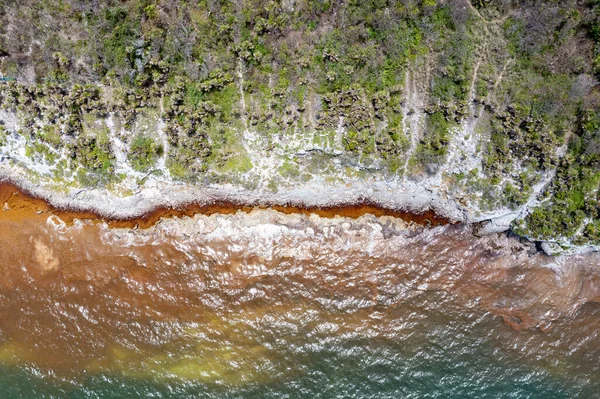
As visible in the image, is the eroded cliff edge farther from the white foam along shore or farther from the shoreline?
the shoreline

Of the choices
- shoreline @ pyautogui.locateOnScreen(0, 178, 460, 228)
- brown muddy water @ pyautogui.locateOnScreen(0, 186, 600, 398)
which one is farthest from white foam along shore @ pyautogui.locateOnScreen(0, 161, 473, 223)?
brown muddy water @ pyautogui.locateOnScreen(0, 186, 600, 398)

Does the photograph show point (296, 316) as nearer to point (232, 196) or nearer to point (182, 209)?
point (232, 196)

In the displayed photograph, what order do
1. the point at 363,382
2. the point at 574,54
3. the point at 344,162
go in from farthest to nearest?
1. the point at 344,162
2. the point at 363,382
3. the point at 574,54

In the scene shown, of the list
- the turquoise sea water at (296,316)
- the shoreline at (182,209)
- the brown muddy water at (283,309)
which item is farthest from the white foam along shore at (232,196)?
the turquoise sea water at (296,316)

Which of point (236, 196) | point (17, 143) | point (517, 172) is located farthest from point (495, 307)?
point (17, 143)

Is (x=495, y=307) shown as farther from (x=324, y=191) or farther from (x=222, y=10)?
(x=222, y=10)

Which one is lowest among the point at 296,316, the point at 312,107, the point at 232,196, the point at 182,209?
the point at 296,316

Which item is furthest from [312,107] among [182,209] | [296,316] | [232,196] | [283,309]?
[296,316]
